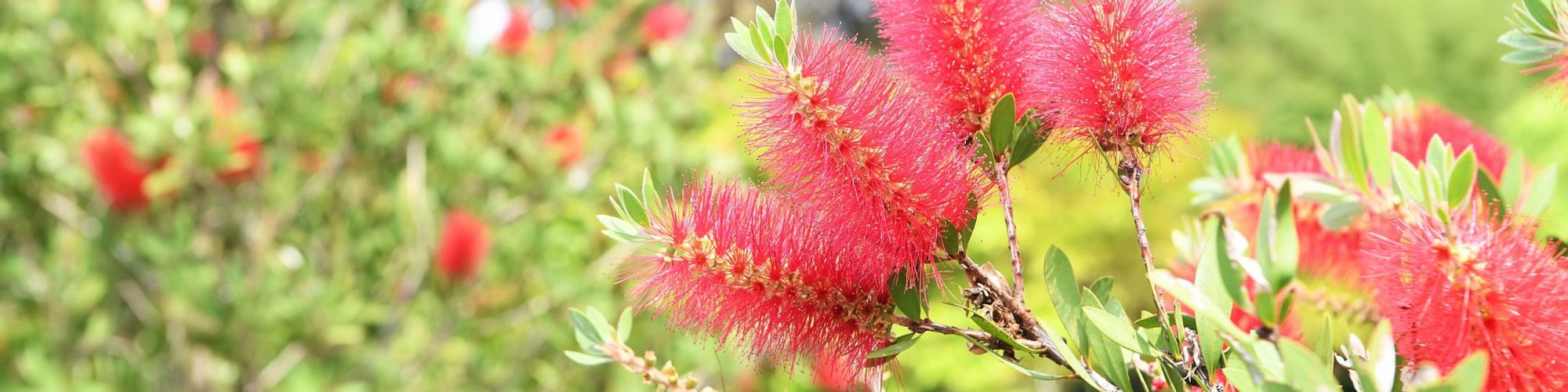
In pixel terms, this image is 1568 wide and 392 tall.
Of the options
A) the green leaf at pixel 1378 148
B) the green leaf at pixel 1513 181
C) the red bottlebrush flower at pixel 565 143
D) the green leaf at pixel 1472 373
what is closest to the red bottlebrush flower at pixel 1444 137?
the green leaf at pixel 1513 181

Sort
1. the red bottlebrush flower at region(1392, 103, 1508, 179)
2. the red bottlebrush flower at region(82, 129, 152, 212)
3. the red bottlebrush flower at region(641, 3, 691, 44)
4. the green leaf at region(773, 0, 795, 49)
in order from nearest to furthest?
the green leaf at region(773, 0, 795, 49), the red bottlebrush flower at region(1392, 103, 1508, 179), the red bottlebrush flower at region(82, 129, 152, 212), the red bottlebrush flower at region(641, 3, 691, 44)

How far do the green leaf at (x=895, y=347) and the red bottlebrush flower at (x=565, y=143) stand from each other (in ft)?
6.54

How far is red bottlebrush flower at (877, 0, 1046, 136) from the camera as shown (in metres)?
0.46

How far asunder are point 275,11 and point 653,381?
167 cm

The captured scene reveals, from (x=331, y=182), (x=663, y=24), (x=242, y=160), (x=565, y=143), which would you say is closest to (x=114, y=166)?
(x=242, y=160)

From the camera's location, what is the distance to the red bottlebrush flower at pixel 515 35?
7.16ft

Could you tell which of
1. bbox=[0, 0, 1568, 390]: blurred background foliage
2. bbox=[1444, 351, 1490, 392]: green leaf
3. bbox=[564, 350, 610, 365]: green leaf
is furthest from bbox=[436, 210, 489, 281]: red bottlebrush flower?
bbox=[1444, 351, 1490, 392]: green leaf

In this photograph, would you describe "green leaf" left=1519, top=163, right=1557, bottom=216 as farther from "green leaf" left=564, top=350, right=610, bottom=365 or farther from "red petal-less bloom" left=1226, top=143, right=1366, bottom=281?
"green leaf" left=564, top=350, right=610, bottom=365

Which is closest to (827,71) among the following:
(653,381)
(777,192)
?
(777,192)

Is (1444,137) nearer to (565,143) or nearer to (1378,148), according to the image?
(1378,148)

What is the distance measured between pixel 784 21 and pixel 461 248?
1.77 m

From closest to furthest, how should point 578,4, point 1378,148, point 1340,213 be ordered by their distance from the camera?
point 1378,148, point 1340,213, point 578,4

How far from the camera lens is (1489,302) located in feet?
1.20

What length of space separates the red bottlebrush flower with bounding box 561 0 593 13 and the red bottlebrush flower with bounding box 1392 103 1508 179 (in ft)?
5.96
